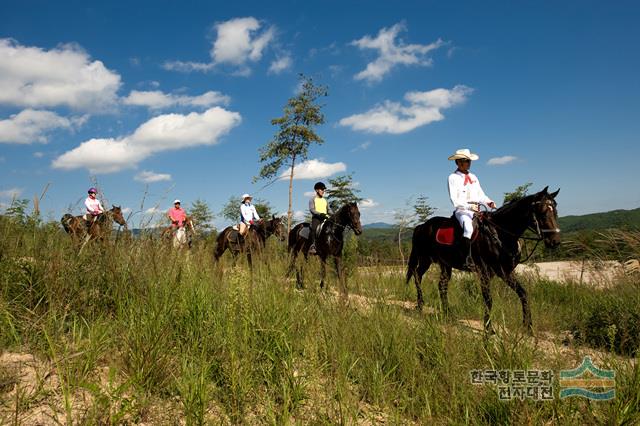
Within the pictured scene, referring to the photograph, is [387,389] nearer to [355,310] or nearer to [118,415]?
[355,310]

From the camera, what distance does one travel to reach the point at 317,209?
1083cm

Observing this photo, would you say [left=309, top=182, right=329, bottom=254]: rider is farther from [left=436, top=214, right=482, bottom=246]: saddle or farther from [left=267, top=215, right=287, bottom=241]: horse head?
[left=436, top=214, right=482, bottom=246]: saddle

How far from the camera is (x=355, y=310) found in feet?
12.5

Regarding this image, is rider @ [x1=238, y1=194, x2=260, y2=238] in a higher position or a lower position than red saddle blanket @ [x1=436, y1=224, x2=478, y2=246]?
higher

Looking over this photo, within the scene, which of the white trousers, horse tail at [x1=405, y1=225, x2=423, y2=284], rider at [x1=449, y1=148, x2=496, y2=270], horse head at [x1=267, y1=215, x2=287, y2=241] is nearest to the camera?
the white trousers

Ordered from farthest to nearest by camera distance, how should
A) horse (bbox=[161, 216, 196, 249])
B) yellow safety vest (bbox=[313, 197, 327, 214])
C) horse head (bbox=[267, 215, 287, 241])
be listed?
horse head (bbox=[267, 215, 287, 241]) < yellow safety vest (bbox=[313, 197, 327, 214]) < horse (bbox=[161, 216, 196, 249])

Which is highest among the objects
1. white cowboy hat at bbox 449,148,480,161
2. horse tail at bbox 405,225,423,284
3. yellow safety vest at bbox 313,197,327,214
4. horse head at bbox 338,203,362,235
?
white cowboy hat at bbox 449,148,480,161

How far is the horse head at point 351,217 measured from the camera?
371 inches

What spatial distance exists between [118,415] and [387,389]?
6.60ft

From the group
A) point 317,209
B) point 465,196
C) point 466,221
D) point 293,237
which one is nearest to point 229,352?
point 466,221

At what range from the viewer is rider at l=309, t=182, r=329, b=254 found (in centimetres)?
1071

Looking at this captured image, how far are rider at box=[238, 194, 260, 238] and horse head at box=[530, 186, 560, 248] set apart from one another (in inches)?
353

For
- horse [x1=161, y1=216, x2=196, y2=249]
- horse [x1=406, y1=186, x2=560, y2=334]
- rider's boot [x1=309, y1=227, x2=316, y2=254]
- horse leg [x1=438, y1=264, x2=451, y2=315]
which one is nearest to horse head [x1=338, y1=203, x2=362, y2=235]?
rider's boot [x1=309, y1=227, x2=316, y2=254]

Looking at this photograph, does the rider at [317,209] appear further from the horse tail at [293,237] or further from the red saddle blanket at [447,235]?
the red saddle blanket at [447,235]
